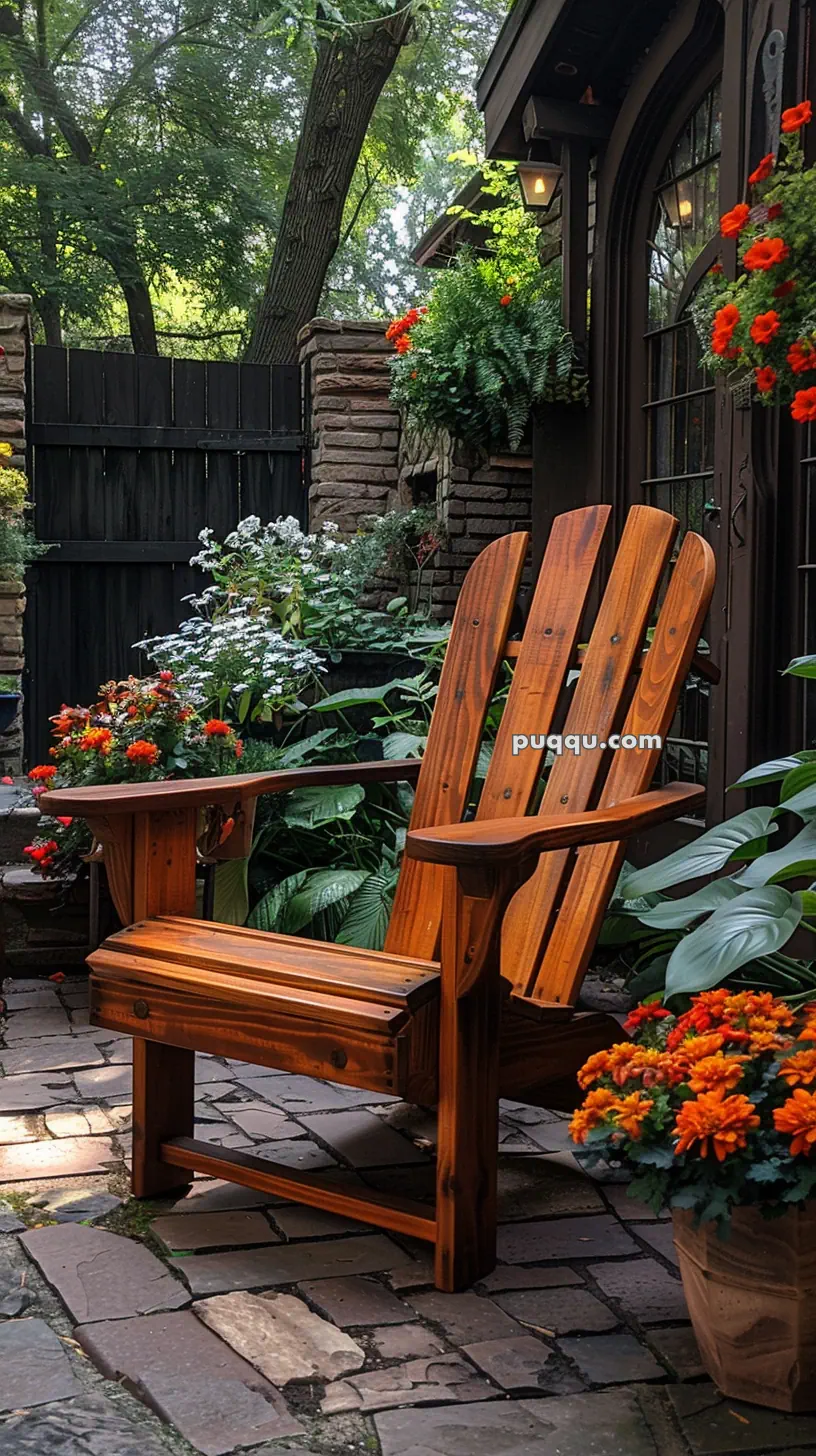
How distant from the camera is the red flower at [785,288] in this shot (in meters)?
2.48

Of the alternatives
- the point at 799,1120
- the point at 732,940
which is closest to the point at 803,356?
the point at 732,940

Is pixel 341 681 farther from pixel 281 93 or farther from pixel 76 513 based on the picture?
pixel 281 93

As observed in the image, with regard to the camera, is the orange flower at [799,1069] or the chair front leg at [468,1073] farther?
the chair front leg at [468,1073]

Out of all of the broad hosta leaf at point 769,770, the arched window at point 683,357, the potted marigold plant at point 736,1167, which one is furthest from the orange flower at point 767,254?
the potted marigold plant at point 736,1167

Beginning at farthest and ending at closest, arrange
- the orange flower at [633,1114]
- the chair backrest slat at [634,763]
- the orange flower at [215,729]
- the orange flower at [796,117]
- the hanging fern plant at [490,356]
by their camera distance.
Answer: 1. the hanging fern plant at [490,356]
2. the orange flower at [215,729]
3. the orange flower at [796,117]
4. the chair backrest slat at [634,763]
5. the orange flower at [633,1114]

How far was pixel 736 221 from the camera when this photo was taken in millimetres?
2621

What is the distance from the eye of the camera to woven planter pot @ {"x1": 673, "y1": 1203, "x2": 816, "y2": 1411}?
1.50 meters

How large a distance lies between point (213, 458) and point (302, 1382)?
5.40 meters

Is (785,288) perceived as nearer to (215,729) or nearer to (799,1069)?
(799,1069)

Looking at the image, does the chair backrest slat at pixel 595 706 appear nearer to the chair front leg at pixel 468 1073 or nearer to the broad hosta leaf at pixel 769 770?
the broad hosta leaf at pixel 769 770

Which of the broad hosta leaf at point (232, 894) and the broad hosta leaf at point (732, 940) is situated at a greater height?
the broad hosta leaf at point (732, 940)

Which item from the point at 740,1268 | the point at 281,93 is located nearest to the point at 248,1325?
the point at 740,1268

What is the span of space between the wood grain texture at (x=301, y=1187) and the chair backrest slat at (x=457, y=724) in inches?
20.0

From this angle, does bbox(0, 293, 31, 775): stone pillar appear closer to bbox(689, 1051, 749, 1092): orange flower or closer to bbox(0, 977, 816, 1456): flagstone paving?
bbox(0, 977, 816, 1456): flagstone paving
